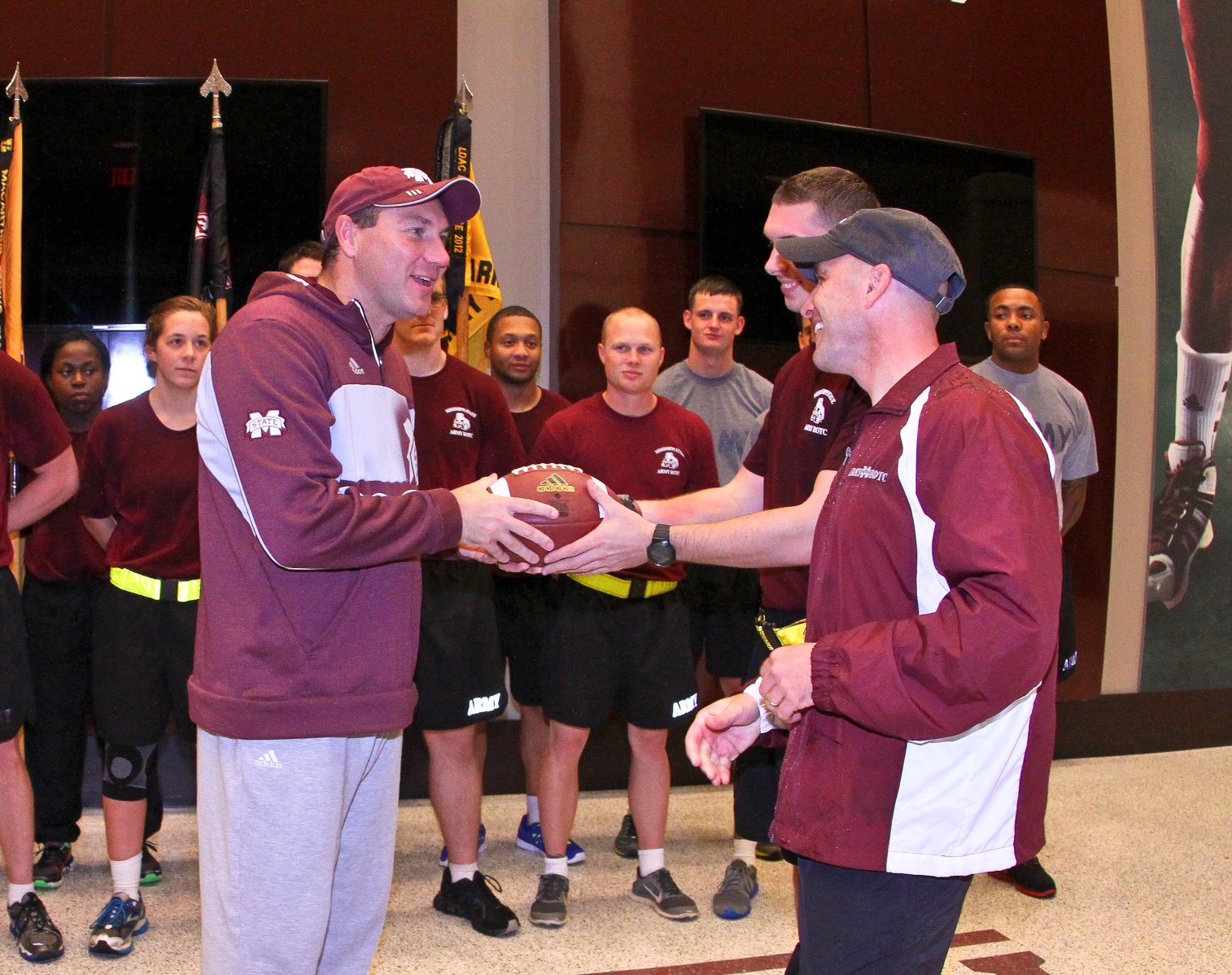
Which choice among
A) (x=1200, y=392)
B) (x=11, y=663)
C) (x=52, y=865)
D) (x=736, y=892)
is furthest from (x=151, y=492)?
(x=1200, y=392)

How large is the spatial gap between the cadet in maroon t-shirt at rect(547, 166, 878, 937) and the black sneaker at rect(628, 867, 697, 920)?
19.9 inches

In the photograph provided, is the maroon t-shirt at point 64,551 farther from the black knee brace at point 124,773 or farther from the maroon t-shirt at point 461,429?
the maroon t-shirt at point 461,429

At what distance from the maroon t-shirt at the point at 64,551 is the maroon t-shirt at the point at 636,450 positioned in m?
1.48

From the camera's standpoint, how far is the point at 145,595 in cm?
324

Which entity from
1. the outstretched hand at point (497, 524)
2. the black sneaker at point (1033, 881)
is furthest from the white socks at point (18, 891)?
the black sneaker at point (1033, 881)

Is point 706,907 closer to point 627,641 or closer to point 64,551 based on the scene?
point 627,641

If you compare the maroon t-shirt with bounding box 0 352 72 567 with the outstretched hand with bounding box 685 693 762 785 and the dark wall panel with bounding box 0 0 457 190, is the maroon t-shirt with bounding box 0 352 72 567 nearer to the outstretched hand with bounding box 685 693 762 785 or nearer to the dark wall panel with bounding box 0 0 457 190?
the dark wall panel with bounding box 0 0 457 190

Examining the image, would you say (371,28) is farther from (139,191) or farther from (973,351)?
(973,351)

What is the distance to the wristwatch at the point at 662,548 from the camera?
2.42 meters

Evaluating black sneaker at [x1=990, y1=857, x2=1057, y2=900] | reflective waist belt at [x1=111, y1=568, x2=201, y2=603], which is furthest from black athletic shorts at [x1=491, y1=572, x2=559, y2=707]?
black sneaker at [x1=990, y1=857, x2=1057, y2=900]

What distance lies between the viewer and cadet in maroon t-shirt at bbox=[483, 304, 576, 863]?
12.9ft

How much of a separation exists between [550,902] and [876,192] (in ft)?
12.2

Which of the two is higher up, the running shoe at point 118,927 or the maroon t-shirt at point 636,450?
the maroon t-shirt at point 636,450

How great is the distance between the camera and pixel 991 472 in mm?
1396
